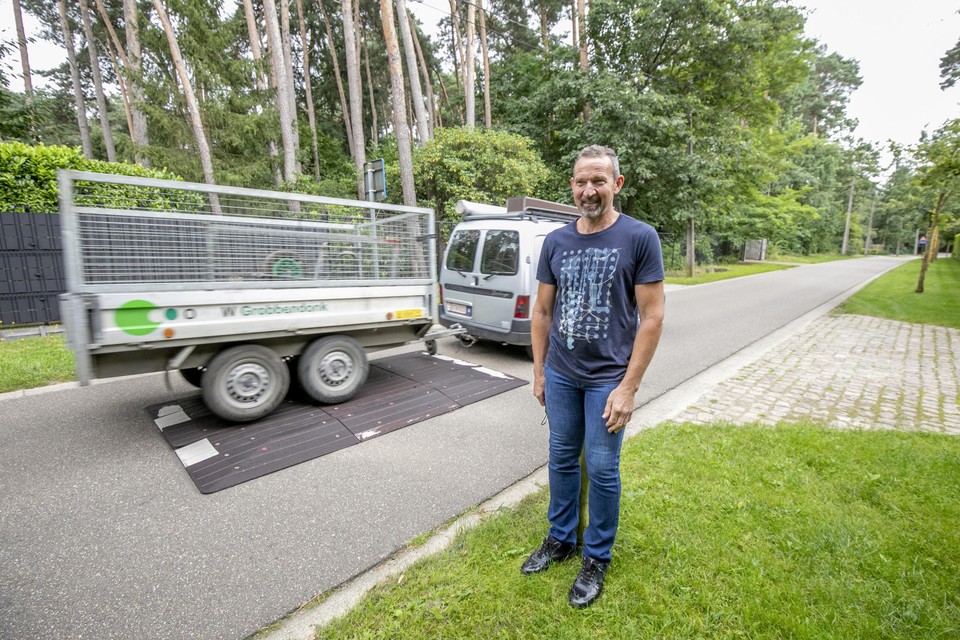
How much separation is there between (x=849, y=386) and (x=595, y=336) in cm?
521

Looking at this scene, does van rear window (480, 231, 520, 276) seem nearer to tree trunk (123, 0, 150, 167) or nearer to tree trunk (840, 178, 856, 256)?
tree trunk (123, 0, 150, 167)

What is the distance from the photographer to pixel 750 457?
3.42 metres

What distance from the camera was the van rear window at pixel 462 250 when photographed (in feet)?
21.2

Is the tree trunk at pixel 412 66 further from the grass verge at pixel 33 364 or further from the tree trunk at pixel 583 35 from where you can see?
the grass verge at pixel 33 364

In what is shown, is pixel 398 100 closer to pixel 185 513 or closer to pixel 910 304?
pixel 185 513

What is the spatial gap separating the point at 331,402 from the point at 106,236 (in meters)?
2.31

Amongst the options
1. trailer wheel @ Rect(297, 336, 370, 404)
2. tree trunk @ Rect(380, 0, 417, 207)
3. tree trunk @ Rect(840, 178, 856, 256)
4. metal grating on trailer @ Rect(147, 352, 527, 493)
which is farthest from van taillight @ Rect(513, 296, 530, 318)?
tree trunk @ Rect(840, 178, 856, 256)

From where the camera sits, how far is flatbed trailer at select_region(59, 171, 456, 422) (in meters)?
3.38

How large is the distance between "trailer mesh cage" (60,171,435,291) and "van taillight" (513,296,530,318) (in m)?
1.29

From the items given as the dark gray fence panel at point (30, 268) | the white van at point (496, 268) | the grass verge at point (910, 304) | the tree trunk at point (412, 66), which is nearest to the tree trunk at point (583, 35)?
the tree trunk at point (412, 66)

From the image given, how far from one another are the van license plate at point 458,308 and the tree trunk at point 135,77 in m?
12.2

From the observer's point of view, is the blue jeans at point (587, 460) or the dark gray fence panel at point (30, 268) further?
the dark gray fence panel at point (30, 268)

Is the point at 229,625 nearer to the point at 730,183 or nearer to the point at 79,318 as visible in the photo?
the point at 79,318

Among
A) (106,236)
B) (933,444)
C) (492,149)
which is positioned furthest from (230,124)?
(933,444)
